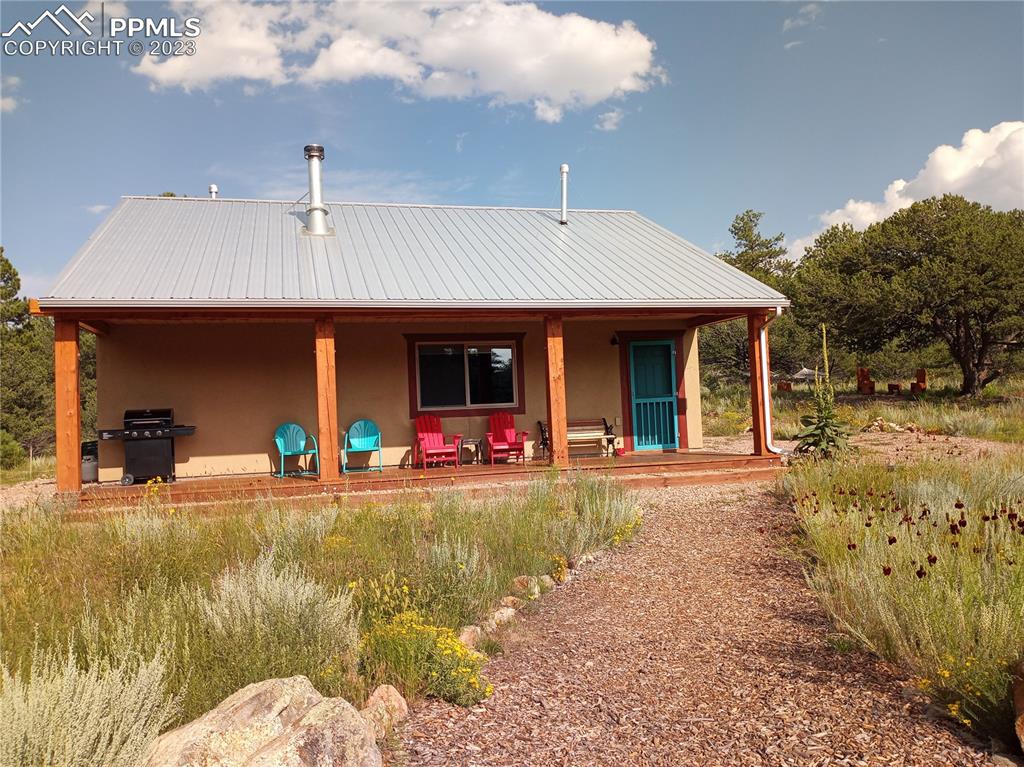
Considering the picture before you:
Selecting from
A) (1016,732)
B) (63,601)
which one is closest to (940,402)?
(1016,732)

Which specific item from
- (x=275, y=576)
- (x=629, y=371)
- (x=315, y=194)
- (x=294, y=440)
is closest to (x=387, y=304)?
(x=294, y=440)

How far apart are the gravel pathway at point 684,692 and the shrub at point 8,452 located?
18918 millimetres

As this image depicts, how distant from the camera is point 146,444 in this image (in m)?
10.1

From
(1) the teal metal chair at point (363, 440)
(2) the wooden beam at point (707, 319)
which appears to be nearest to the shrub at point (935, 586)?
(2) the wooden beam at point (707, 319)

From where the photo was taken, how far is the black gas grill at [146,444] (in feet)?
32.9

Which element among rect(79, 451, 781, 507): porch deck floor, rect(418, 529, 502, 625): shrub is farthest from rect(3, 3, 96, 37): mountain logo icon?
rect(418, 529, 502, 625): shrub

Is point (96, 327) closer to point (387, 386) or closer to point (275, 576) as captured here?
point (387, 386)

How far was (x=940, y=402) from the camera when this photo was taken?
2133 cm

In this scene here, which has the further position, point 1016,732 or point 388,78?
point 388,78

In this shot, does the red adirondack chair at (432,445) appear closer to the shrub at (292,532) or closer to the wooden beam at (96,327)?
the shrub at (292,532)

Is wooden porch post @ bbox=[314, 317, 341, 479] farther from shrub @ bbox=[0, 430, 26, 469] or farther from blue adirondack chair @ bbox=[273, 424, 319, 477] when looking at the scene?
shrub @ bbox=[0, 430, 26, 469]

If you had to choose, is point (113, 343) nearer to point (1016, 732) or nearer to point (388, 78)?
point (388, 78)

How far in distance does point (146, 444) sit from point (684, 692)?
29.5 feet

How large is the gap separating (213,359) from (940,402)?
2062 cm
